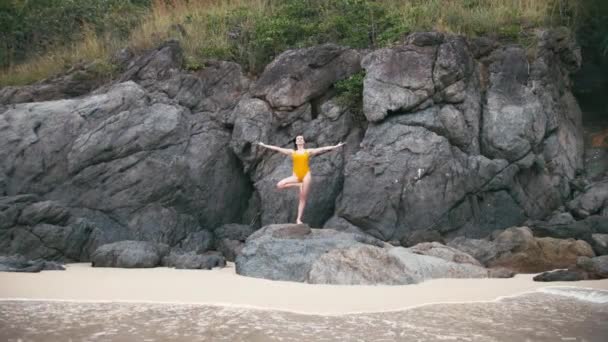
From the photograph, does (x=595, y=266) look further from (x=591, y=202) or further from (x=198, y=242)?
(x=198, y=242)

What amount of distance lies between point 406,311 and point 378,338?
1405mm

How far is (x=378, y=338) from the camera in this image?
5875 mm

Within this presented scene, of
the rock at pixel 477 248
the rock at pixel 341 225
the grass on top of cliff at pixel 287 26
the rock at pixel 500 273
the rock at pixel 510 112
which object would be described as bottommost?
the rock at pixel 500 273

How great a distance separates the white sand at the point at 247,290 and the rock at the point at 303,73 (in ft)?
21.3

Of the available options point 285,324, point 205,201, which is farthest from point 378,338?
point 205,201

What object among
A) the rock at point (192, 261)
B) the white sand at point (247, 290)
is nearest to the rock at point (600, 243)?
the white sand at point (247, 290)

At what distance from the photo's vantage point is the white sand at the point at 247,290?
7630mm


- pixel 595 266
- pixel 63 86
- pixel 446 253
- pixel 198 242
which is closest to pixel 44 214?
pixel 198 242

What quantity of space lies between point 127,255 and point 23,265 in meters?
1.70

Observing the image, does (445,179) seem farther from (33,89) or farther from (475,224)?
(33,89)

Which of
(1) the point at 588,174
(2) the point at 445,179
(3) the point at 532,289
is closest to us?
(3) the point at 532,289

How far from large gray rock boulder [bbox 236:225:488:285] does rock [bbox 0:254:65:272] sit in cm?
313

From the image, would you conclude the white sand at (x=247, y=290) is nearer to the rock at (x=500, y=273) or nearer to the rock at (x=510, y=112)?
the rock at (x=500, y=273)

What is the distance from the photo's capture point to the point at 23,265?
417 inches
